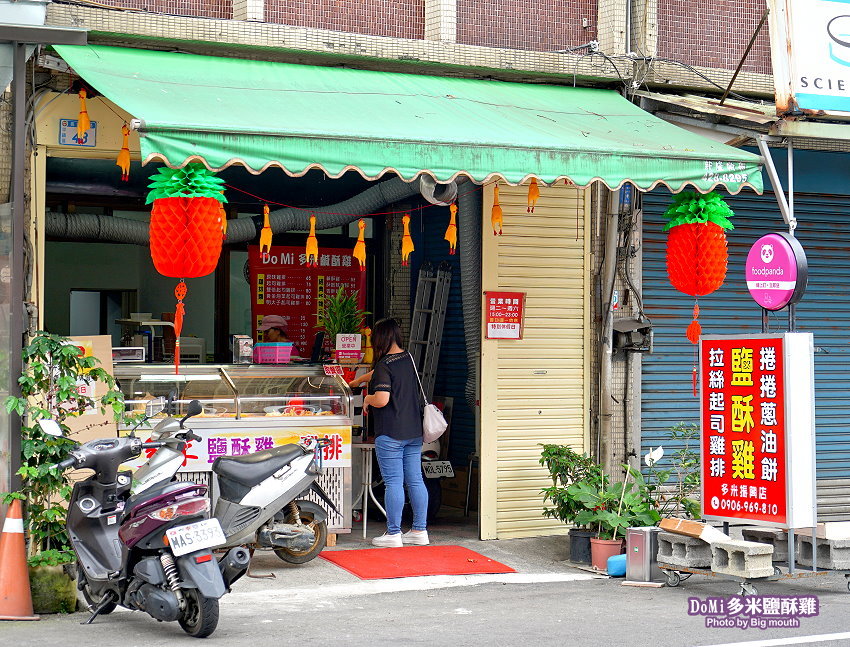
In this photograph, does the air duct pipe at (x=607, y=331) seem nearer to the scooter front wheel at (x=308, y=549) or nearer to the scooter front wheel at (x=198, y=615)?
the scooter front wheel at (x=308, y=549)

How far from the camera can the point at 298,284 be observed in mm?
11938

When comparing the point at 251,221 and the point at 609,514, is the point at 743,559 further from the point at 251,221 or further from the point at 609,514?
the point at 251,221

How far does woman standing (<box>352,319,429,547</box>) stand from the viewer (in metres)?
9.17

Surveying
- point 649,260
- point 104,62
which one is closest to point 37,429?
point 104,62

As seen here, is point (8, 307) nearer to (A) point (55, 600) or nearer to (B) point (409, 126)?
(A) point (55, 600)

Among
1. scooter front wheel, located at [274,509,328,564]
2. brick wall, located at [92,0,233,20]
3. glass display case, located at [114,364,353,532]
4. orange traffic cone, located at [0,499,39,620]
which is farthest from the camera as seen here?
brick wall, located at [92,0,233,20]

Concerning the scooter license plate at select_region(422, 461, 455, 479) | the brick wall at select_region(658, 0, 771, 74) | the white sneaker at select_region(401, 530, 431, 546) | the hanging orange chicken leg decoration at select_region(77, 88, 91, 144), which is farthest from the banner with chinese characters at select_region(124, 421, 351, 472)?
the brick wall at select_region(658, 0, 771, 74)

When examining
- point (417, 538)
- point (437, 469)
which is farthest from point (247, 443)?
point (437, 469)

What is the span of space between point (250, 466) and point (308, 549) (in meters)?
1.75

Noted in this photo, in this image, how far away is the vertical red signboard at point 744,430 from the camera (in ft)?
25.1

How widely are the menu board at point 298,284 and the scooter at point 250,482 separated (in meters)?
4.48

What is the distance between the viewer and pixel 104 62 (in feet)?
26.9

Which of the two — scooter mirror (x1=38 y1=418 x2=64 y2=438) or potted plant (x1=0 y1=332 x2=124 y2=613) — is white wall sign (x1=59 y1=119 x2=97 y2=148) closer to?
potted plant (x1=0 y1=332 x2=124 y2=613)

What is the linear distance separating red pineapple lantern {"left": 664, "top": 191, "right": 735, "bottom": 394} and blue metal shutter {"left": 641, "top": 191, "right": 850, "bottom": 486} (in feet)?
4.05
